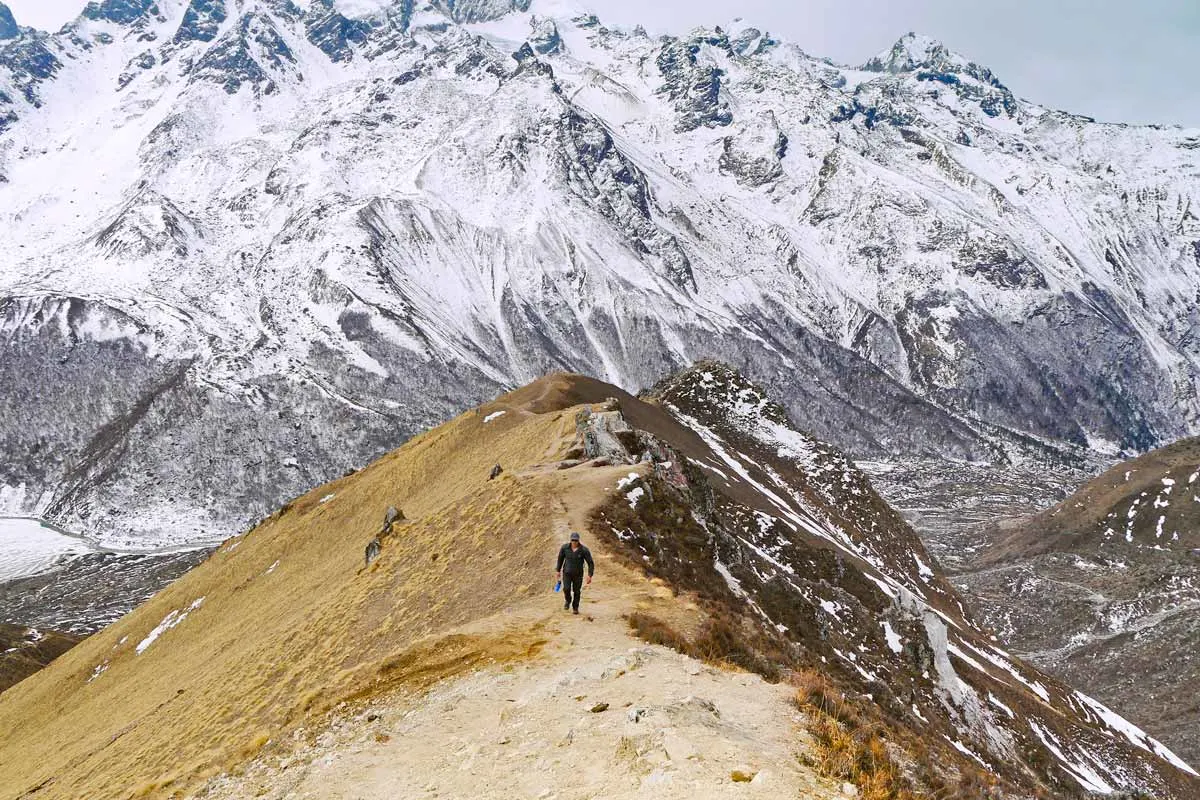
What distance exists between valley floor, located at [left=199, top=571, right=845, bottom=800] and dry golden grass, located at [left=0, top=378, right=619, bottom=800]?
1524 mm

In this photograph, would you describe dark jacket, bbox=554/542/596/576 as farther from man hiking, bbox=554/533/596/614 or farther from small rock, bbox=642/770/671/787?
small rock, bbox=642/770/671/787

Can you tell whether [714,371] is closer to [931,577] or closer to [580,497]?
[931,577]

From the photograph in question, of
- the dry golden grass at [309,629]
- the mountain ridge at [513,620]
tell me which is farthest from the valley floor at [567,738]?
the dry golden grass at [309,629]

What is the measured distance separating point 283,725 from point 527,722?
26.9 ft

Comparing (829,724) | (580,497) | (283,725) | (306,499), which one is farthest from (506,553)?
(306,499)

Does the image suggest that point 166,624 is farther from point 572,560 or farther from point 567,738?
point 567,738

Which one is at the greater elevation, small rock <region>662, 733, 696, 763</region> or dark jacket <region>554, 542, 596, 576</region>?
dark jacket <region>554, 542, 596, 576</region>

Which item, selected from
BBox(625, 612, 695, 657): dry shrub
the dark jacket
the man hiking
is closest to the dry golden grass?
the man hiking

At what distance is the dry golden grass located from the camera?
22.2 meters

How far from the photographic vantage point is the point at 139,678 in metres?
46.2

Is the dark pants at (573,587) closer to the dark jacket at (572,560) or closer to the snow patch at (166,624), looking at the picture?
the dark jacket at (572,560)

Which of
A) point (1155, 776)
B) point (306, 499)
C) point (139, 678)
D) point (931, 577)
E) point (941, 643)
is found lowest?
point (1155, 776)

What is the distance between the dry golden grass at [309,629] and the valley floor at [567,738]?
5.00 ft

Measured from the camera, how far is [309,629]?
30578mm
